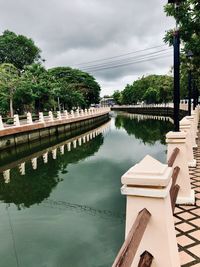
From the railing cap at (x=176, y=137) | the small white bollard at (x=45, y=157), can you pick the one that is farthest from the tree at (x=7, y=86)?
the railing cap at (x=176, y=137)

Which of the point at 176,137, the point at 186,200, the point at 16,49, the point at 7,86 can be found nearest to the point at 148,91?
the point at 16,49

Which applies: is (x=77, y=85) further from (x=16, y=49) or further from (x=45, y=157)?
(x=45, y=157)

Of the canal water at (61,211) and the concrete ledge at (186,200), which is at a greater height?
the concrete ledge at (186,200)

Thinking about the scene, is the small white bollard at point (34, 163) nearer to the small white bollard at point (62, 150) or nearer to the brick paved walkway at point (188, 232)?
the small white bollard at point (62, 150)

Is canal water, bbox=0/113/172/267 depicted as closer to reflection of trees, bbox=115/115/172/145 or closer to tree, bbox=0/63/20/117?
reflection of trees, bbox=115/115/172/145

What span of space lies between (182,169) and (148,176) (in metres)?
2.74

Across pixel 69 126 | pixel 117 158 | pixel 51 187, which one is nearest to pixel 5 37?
pixel 69 126

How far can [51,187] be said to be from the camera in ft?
30.7

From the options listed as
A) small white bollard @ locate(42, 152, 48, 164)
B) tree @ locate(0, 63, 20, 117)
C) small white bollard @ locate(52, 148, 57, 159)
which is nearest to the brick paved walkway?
small white bollard @ locate(42, 152, 48, 164)

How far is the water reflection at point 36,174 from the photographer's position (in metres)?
8.55

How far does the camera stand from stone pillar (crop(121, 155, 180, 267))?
198cm

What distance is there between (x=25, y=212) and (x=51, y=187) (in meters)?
2.27

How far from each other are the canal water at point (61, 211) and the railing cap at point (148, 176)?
302 cm

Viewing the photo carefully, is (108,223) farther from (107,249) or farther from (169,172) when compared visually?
(169,172)
